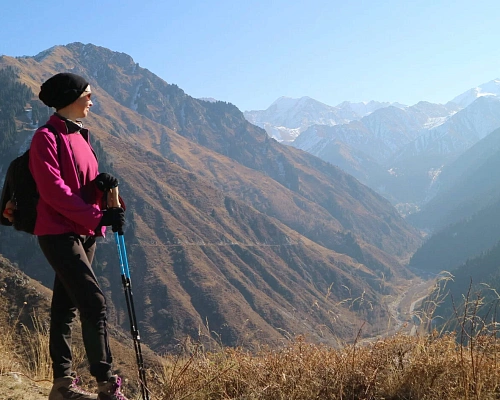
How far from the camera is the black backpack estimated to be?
125 inches

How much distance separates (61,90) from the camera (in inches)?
133

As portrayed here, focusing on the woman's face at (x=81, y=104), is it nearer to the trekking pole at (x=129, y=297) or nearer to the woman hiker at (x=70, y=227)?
the woman hiker at (x=70, y=227)

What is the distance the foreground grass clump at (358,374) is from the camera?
2.99 meters

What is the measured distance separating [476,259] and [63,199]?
18742 cm

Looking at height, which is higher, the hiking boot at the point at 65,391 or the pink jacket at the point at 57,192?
the pink jacket at the point at 57,192

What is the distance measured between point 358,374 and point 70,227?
8.09 feet

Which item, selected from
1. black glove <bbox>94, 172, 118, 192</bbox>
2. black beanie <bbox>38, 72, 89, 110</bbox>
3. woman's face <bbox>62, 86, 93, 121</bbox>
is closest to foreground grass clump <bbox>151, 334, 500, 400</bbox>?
black glove <bbox>94, 172, 118, 192</bbox>

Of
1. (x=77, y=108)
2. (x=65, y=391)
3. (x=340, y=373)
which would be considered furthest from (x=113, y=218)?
(x=340, y=373)

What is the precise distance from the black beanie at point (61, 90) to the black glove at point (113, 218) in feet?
3.15

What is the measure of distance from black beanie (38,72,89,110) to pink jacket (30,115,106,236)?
0.84 feet

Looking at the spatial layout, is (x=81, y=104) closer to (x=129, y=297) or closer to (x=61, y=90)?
(x=61, y=90)

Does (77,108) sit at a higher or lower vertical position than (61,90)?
lower

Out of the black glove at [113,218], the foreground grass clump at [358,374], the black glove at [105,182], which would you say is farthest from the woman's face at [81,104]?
the foreground grass clump at [358,374]

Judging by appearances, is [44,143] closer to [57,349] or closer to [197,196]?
[57,349]
